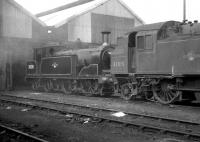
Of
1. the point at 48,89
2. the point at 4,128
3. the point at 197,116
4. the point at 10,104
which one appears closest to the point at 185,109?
the point at 197,116

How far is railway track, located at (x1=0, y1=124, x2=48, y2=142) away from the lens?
685 centimetres

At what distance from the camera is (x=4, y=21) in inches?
882

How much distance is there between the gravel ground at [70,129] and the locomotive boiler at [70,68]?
18.8 ft

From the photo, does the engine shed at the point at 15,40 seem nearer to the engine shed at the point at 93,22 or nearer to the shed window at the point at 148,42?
the engine shed at the point at 93,22

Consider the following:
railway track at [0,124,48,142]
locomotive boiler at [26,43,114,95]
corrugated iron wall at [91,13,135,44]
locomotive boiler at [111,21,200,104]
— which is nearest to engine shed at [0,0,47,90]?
locomotive boiler at [26,43,114,95]

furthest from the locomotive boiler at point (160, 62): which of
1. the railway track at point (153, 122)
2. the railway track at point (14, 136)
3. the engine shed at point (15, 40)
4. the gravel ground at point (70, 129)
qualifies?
the engine shed at point (15, 40)

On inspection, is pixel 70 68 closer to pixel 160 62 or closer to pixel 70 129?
pixel 160 62

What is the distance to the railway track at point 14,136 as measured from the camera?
6.85 meters

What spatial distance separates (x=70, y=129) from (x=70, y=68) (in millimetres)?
9445

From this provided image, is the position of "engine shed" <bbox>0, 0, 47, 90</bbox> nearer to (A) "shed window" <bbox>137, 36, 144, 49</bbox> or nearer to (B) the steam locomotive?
(B) the steam locomotive

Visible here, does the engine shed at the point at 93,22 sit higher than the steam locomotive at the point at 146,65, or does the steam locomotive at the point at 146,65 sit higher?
the engine shed at the point at 93,22

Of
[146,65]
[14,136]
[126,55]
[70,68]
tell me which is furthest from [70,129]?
[70,68]

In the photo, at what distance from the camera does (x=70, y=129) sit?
795cm

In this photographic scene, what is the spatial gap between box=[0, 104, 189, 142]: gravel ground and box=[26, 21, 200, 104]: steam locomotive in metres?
3.96
